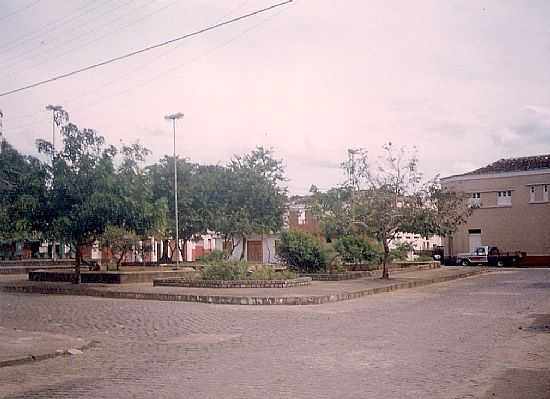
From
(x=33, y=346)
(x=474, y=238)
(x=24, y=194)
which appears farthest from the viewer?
(x=474, y=238)

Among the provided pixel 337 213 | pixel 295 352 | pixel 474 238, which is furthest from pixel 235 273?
pixel 474 238

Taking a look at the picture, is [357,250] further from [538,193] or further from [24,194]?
[538,193]

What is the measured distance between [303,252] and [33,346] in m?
19.8

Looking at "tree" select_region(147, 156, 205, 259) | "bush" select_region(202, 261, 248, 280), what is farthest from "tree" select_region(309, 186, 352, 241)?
"tree" select_region(147, 156, 205, 259)

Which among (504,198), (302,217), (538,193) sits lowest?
(302,217)

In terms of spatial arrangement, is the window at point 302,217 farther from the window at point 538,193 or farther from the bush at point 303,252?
the bush at point 303,252

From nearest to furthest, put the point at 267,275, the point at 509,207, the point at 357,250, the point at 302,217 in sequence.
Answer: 1. the point at 267,275
2. the point at 357,250
3. the point at 509,207
4. the point at 302,217

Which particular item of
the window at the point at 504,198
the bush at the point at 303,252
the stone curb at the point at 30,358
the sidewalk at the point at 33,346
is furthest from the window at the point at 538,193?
the stone curb at the point at 30,358

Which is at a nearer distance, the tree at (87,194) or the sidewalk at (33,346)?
the sidewalk at (33,346)

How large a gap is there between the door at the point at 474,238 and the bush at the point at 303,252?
2714 centimetres

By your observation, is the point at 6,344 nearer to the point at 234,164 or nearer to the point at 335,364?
the point at 335,364

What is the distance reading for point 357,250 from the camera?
110 ft

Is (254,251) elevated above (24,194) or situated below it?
below

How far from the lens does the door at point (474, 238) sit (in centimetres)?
5384
